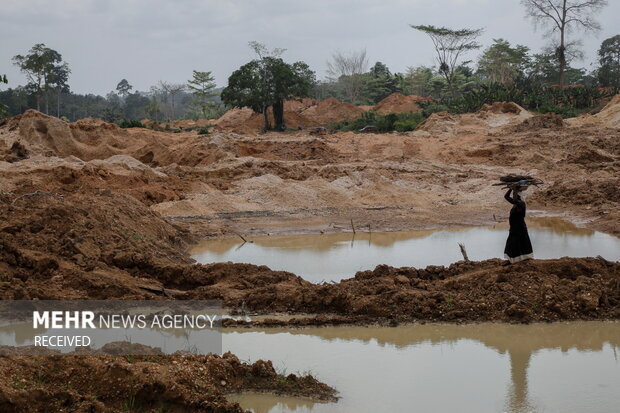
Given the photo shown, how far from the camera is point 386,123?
32500 mm

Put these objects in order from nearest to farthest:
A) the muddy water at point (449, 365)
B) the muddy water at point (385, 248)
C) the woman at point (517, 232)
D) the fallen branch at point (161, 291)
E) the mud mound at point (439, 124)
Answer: the muddy water at point (449, 365) < the woman at point (517, 232) < the fallen branch at point (161, 291) < the muddy water at point (385, 248) < the mud mound at point (439, 124)

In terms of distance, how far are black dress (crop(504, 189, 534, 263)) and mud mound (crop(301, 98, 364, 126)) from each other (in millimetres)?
30215

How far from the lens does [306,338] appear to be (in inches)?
298

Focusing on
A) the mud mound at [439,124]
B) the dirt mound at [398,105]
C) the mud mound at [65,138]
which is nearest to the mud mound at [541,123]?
the mud mound at [439,124]

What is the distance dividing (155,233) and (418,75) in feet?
162

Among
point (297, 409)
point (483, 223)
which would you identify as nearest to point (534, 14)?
point (483, 223)

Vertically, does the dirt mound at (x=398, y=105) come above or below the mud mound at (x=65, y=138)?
above

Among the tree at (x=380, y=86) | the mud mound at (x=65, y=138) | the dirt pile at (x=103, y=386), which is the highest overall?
the tree at (x=380, y=86)

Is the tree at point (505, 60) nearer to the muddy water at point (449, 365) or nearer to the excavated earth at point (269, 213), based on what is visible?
the excavated earth at point (269, 213)

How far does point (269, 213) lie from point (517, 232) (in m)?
9.37

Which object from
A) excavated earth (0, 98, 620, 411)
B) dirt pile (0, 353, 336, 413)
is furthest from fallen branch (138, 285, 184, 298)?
dirt pile (0, 353, 336, 413)

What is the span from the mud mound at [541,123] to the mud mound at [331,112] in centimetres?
1426

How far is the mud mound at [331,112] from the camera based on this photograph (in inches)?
1563

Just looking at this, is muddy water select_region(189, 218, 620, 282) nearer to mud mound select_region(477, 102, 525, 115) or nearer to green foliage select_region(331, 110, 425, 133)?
mud mound select_region(477, 102, 525, 115)
